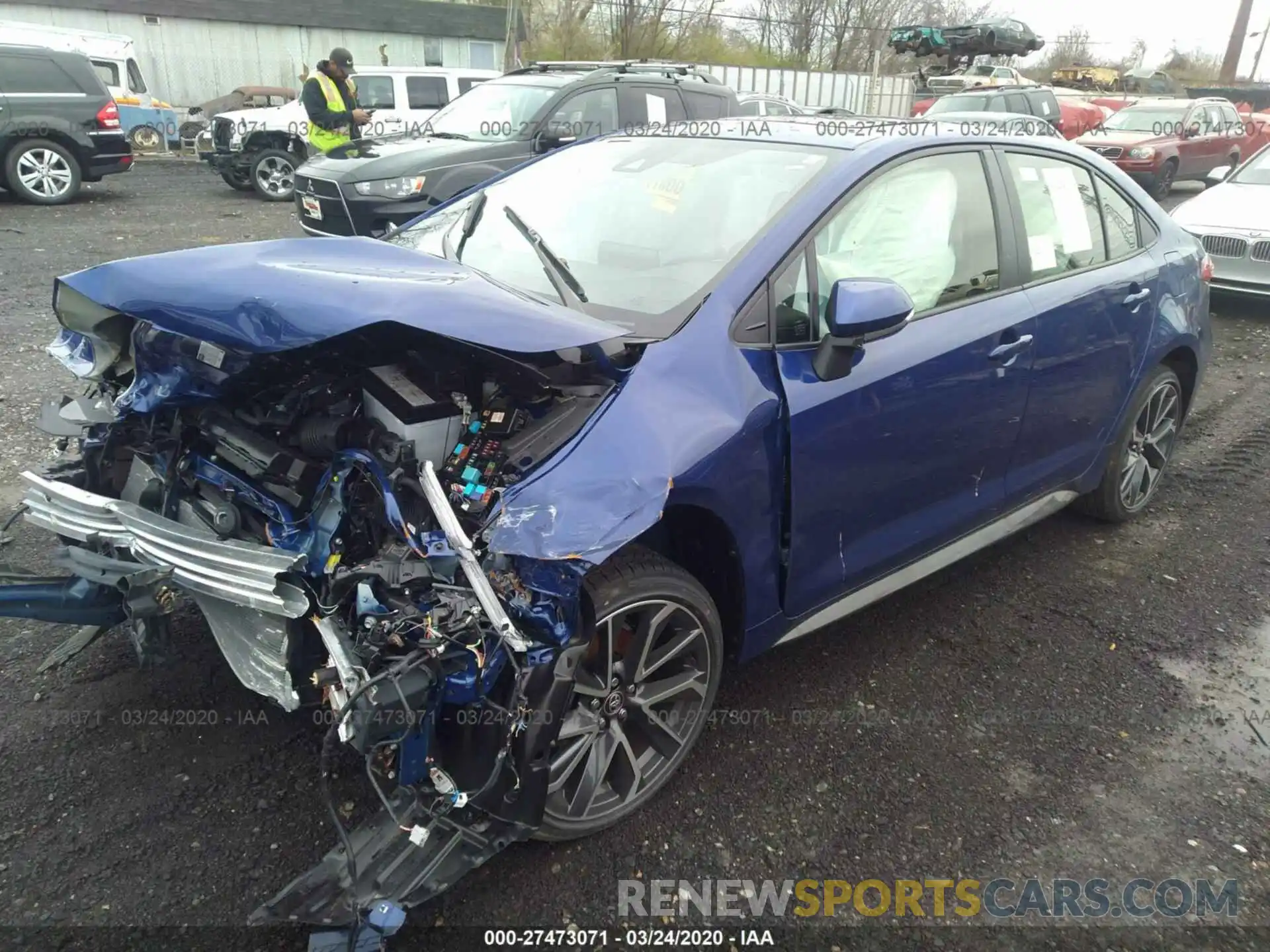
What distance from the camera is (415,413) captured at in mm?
2318

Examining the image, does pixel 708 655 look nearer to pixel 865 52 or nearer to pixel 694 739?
pixel 694 739

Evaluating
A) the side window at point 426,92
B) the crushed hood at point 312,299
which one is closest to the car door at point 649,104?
the crushed hood at point 312,299

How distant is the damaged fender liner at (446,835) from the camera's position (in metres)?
1.97

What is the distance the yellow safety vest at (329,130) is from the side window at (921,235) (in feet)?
27.7

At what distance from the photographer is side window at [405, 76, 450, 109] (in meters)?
14.3

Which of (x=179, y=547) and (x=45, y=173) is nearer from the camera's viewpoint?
(x=179, y=547)

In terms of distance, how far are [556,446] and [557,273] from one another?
0.86 metres

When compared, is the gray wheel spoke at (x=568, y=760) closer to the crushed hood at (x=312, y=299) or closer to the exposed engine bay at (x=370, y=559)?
the exposed engine bay at (x=370, y=559)

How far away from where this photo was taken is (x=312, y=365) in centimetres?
247

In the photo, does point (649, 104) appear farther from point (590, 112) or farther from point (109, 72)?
point (109, 72)

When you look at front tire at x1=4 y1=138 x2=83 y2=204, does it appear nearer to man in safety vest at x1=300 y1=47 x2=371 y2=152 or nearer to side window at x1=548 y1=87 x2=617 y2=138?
man in safety vest at x1=300 y1=47 x2=371 y2=152

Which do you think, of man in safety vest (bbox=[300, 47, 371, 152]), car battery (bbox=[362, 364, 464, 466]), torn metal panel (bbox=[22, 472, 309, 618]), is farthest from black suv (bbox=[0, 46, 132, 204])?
car battery (bbox=[362, 364, 464, 466])

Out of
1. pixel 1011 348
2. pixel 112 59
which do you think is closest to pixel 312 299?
pixel 1011 348

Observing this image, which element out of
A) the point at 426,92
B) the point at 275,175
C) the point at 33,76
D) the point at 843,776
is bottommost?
the point at 843,776
